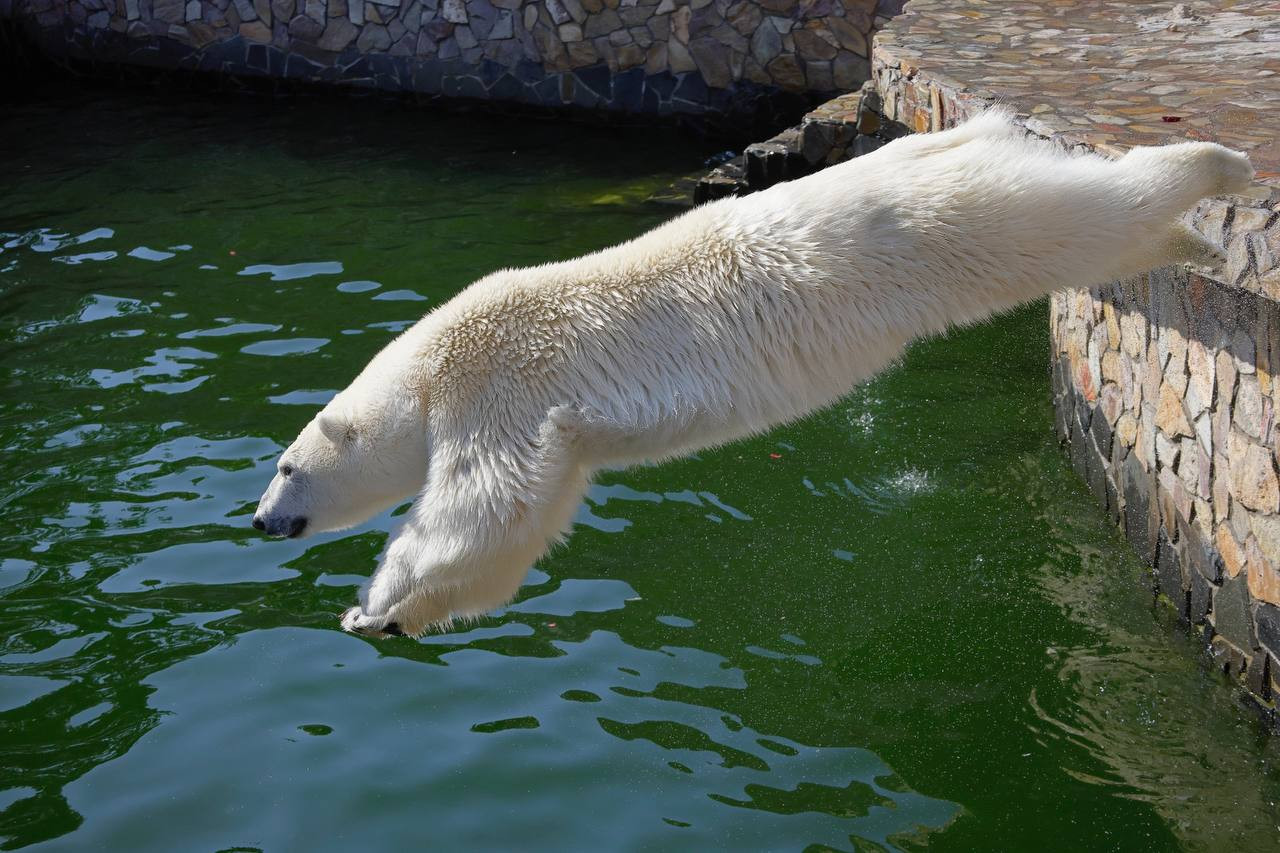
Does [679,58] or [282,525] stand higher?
[679,58]

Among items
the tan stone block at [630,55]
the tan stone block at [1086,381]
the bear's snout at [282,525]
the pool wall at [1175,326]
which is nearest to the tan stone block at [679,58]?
the tan stone block at [630,55]

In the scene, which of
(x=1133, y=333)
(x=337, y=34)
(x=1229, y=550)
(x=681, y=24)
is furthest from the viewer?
(x=337, y=34)

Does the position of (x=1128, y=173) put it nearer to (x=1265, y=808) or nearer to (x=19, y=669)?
(x=1265, y=808)

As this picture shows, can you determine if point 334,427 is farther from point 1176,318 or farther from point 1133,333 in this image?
point 1133,333

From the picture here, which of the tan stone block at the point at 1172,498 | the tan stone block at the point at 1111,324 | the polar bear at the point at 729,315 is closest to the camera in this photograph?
the polar bear at the point at 729,315

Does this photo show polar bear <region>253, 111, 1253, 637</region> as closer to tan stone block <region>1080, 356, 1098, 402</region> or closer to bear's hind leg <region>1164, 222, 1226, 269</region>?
bear's hind leg <region>1164, 222, 1226, 269</region>

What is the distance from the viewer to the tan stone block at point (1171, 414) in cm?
442

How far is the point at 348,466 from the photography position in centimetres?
374

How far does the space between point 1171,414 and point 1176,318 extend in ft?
1.28

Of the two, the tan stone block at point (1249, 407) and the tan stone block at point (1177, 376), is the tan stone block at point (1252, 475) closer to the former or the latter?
the tan stone block at point (1249, 407)

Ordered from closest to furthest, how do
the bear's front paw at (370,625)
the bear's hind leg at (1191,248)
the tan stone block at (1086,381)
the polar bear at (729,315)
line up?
the polar bear at (729,315)
the bear's front paw at (370,625)
the bear's hind leg at (1191,248)
the tan stone block at (1086,381)

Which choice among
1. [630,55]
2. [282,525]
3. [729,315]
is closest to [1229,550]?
[729,315]

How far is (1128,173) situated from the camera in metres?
3.30

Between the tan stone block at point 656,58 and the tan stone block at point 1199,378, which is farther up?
the tan stone block at point 656,58
